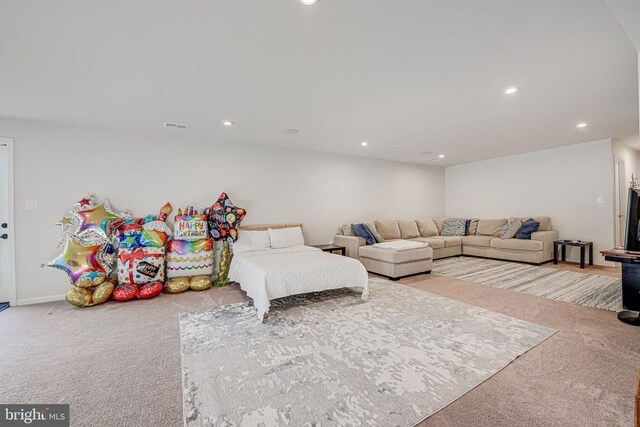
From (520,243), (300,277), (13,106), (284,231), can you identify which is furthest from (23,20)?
(520,243)

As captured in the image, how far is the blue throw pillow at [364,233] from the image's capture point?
17.0 feet

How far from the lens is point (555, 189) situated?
5.65m

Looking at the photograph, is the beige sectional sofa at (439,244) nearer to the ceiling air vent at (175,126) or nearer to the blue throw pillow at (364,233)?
the blue throw pillow at (364,233)

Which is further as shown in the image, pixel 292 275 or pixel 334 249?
pixel 334 249

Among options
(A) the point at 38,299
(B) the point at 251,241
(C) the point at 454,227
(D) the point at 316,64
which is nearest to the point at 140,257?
(A) the point at 38,299

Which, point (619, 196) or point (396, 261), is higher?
point (619, 196)

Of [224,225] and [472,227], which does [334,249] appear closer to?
[224,225]

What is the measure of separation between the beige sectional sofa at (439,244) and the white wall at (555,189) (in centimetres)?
40

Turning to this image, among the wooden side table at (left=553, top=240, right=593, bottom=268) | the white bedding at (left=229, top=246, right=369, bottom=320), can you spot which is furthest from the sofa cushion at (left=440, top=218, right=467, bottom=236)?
the white bedding at (left=229, top=246, right=369, bottom=320)

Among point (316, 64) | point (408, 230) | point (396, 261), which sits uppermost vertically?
point (316, 64)

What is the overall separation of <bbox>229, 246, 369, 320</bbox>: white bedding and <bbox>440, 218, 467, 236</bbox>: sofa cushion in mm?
4394

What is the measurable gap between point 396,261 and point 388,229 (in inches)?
68.2

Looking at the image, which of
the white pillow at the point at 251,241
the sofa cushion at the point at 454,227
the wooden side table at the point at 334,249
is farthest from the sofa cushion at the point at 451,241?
the white pillow at the point at 251,241

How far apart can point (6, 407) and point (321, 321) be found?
225 centimetres
